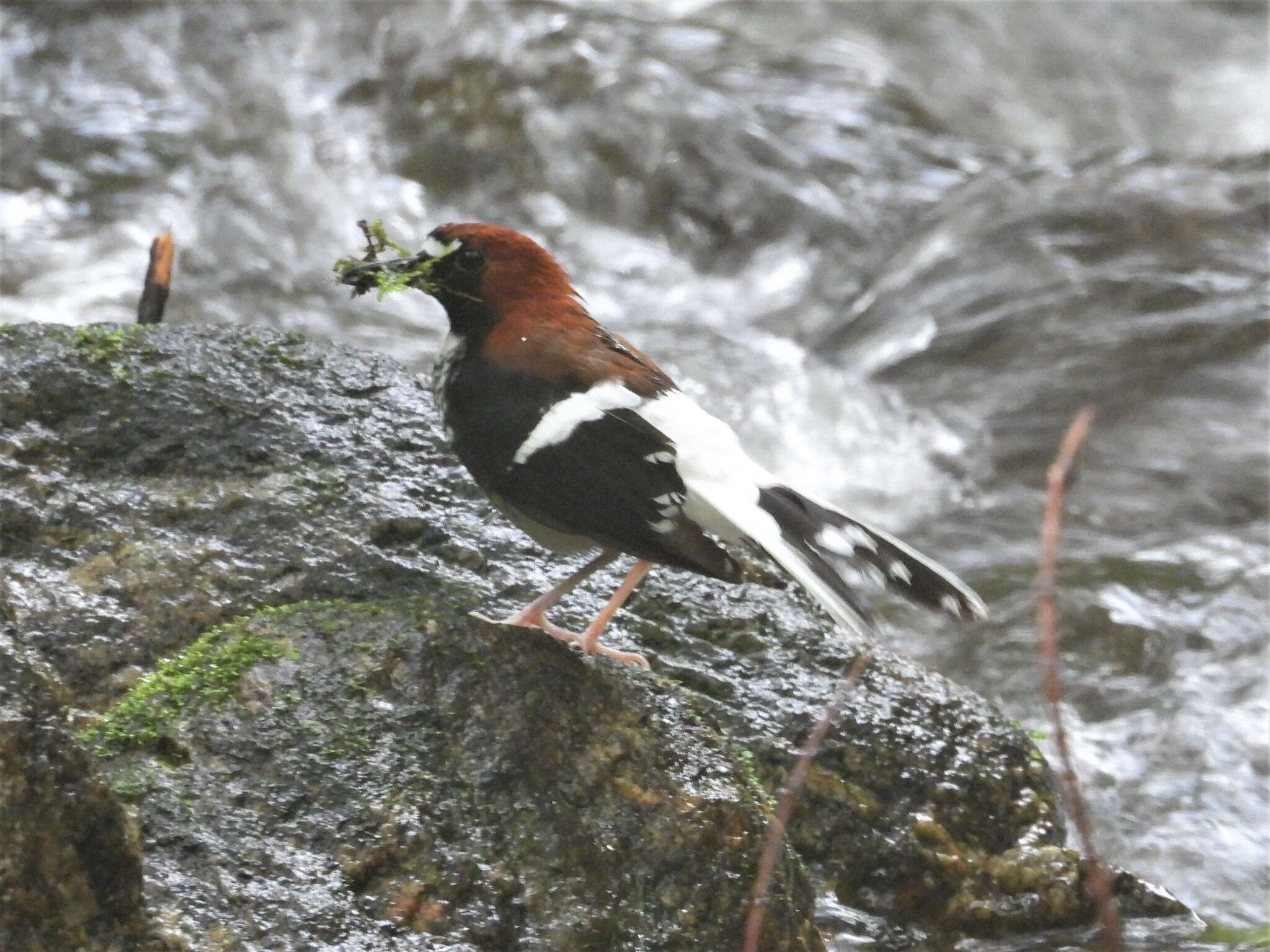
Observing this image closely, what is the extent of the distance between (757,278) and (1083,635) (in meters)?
4.14

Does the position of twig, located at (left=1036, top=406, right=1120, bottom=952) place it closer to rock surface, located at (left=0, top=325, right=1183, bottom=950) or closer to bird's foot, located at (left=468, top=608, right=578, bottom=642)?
rock surface, located at (left=0, top=325, right=1183, bottom=950)

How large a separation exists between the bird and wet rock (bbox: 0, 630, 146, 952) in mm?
991

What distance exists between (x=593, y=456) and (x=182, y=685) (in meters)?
0.93

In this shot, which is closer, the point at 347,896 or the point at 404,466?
the point at 347,896

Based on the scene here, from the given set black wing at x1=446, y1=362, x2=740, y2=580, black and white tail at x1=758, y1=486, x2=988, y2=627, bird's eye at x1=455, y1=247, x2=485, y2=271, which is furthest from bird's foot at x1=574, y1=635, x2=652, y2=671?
bird's eye at x1=455, y1=247, x2=485, y2=271

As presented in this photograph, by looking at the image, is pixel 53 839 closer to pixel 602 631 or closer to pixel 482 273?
pixel 602 631

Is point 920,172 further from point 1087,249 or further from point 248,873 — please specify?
point 248,873

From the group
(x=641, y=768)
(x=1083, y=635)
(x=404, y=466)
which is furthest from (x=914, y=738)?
(x=1083, y=635)

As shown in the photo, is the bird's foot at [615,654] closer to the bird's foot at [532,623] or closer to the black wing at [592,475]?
the bird's foot at [532,623]

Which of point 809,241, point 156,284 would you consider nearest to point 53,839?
point 156,284

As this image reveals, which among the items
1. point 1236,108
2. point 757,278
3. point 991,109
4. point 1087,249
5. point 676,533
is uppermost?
point 1236,108

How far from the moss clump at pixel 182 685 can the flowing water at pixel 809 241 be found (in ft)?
10.2

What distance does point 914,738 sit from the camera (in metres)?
3.46

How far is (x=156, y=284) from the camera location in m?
4.02
